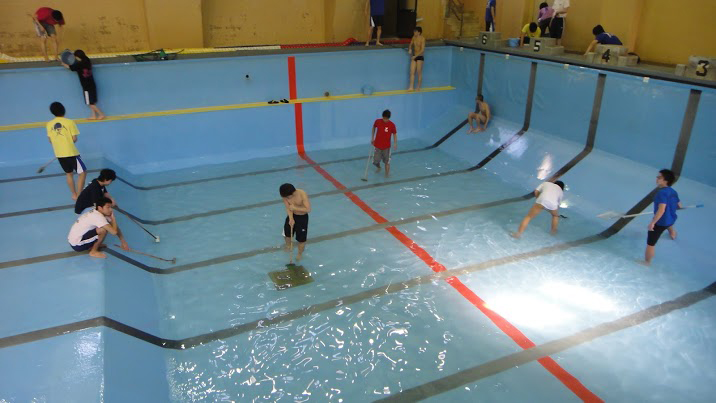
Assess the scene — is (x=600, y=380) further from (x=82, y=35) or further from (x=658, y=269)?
(x=82, y=35)

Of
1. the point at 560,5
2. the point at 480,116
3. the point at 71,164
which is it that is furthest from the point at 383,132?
the point at 560,5

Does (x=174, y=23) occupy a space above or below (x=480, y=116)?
above

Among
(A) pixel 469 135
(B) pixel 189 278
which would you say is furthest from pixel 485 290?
(A) pixel 469 135

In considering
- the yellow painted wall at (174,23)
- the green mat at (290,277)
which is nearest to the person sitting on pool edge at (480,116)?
the green mat at (290,277)

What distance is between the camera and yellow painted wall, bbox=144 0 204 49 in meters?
10.7

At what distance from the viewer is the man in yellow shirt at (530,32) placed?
428 inches

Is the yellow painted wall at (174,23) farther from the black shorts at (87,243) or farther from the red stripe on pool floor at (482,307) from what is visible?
the black shorts at (87,243)

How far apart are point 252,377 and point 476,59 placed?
9106 millimetres

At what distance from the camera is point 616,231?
693 cm

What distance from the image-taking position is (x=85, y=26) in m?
10.6

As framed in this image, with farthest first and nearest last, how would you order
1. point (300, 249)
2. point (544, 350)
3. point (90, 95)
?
point (90, 95) < point (300, 249) < point (544, 350)

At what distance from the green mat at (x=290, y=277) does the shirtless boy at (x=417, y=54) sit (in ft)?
22.4

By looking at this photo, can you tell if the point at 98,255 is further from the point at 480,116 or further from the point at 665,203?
the point at 480,116

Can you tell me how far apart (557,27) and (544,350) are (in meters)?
8.70
